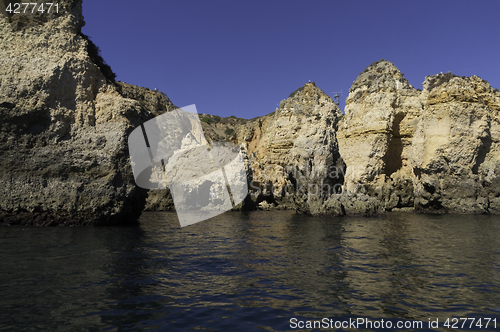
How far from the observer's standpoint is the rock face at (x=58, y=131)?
533 inches

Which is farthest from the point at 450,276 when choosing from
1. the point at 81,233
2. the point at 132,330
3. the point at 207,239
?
the point at 81,233

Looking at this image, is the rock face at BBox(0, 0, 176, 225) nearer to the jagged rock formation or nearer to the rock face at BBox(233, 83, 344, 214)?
the rock face at BBox(233, 83, 344, 214)

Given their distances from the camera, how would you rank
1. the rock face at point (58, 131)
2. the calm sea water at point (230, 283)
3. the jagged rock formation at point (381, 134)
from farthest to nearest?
1. the jagged rock formation at point (381, 134)
2. the rock face at point (58, 131)
3. the calm sea water at point (230, 283)

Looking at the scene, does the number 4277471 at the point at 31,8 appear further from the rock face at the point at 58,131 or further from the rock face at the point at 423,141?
the rock face at the point at 423,141

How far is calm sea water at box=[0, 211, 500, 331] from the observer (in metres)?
4.87

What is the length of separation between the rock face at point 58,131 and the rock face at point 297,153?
13.1 meters

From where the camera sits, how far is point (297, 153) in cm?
2486

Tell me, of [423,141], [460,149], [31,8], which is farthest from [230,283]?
[423,141]

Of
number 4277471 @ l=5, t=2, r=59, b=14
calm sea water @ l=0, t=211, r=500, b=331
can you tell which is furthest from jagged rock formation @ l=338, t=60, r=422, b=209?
number 4277471 @ l=5, t=2, r=59, b=14

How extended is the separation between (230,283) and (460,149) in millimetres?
28807

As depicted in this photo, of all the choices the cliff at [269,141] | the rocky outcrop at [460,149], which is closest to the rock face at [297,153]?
the cliff at [269,141]

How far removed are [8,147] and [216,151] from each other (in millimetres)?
20793

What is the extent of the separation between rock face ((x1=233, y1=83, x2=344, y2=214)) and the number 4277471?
58.0 ft

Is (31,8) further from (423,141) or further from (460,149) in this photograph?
(460,149)
